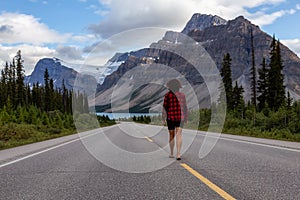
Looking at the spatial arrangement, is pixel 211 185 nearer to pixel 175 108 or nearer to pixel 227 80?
pixel 175 108

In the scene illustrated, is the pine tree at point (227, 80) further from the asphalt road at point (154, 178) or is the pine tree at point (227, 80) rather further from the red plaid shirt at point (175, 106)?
the red plaid shirt at point (175, 106)

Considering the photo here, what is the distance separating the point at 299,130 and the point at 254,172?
15963mm

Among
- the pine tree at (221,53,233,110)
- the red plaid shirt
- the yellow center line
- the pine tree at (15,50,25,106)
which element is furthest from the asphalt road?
the pine tree at (15,50,25,106)

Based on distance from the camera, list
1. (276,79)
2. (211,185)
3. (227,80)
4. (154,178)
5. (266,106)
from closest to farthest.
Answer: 1. (211,185)
2. (154,178)
3. (266,106)
4. (276,79)
5. (227,80)

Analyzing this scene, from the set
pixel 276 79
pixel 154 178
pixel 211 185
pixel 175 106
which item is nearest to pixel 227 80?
pixel 276 79

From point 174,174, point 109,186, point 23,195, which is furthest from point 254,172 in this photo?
point 23,195

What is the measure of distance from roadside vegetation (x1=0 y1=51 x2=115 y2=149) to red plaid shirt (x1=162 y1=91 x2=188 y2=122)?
16.6 ft

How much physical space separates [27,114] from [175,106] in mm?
34676

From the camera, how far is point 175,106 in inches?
328

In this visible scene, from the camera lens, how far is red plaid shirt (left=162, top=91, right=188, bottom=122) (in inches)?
327

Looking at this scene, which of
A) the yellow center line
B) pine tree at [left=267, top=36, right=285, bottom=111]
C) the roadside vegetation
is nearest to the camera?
the yellow center line

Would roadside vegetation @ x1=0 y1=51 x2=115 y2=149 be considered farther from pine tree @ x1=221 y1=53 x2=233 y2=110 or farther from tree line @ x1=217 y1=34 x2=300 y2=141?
pine tree @ x1=221 y1=53 x2=233 y2=110

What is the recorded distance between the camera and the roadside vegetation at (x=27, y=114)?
21.0m

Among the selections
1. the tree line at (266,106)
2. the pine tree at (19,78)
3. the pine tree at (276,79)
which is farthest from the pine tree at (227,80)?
the pine tree at (19,78)
